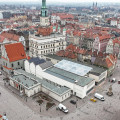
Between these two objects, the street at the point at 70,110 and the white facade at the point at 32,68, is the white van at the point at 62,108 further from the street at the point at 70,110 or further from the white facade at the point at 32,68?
the white facade at the point at 32,68

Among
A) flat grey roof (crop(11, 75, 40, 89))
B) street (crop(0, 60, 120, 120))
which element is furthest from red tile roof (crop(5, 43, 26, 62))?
street (crop(0, 60, 120, 120))

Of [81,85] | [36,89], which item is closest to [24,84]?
[36,89]

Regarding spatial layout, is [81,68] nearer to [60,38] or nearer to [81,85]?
[81,85]

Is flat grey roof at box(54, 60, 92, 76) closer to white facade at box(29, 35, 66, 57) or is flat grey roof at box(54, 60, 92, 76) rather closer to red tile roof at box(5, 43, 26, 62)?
white facade at box(29, 35, 66, 57)

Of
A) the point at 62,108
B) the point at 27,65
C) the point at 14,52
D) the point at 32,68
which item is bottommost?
the point at 62,108

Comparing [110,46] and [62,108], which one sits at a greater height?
[110,46]

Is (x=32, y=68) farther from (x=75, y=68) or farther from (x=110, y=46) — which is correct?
(x=110, y=46)

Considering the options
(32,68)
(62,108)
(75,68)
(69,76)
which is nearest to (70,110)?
(62,108)
